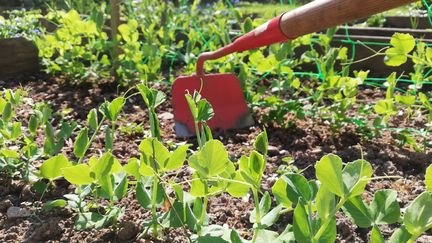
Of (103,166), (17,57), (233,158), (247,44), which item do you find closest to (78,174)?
(103,166)

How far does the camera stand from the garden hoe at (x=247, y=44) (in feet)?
4.52

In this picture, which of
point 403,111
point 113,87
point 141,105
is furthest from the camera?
point 113,87

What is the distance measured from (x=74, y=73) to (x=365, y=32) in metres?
1.56

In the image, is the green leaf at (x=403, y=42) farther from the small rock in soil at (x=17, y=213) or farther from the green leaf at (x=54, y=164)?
the small rock in soil at (x=17, y=213)

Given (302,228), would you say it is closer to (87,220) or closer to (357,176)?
(357,176)

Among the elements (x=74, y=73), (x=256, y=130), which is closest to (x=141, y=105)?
(x=74, y=73)

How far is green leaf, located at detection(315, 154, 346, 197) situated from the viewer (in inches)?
32.2

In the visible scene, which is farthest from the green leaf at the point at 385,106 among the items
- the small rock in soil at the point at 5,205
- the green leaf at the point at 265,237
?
the small rock in soil at the point at 5,205

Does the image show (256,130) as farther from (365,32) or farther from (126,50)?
(365,32)

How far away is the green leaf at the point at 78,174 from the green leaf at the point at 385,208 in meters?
0.56

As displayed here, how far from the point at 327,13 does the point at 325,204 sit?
72 centimetres

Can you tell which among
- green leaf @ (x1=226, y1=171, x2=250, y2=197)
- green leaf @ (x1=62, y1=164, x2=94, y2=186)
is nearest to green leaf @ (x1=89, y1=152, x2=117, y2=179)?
green leaf @ (x1=62, y1=164, x2=94, y2=186)

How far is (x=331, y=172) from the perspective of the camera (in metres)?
0.82

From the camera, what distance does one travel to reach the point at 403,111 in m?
2.20
